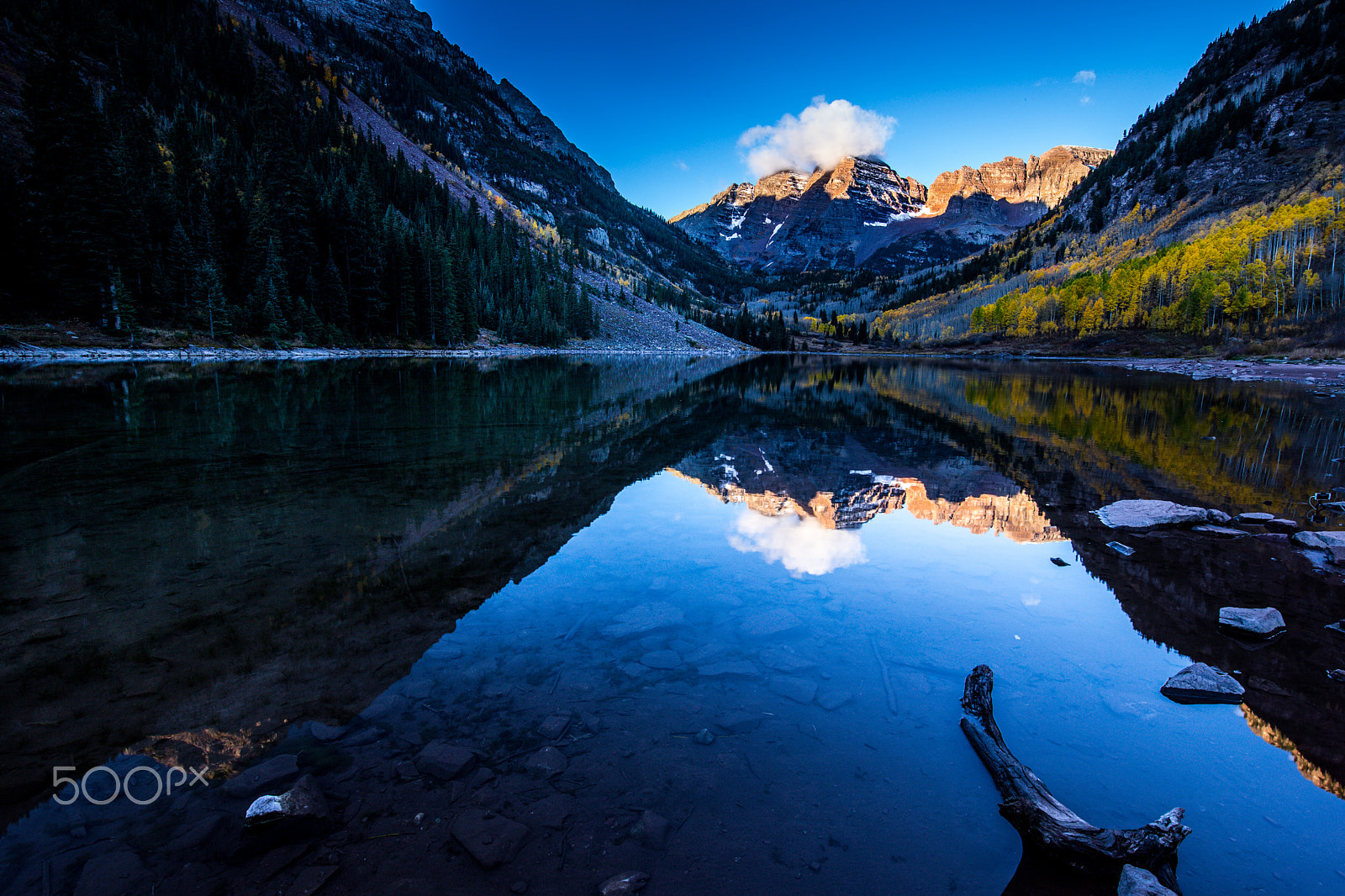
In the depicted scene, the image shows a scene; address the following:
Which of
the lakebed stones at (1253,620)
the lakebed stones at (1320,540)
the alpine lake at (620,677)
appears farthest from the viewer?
the lakebed stones at (1320,540)

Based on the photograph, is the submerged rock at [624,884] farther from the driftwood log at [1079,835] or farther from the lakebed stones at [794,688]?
the driftwood log at [1079,835]

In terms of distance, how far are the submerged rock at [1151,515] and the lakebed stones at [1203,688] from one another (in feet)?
19.5

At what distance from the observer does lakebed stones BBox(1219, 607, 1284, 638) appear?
6.42 metres

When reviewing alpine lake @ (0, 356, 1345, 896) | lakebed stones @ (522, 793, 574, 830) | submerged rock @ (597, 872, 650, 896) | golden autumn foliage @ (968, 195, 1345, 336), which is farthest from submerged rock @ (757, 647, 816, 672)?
golden autumn foliage @ (968, 195, 1345, 336)

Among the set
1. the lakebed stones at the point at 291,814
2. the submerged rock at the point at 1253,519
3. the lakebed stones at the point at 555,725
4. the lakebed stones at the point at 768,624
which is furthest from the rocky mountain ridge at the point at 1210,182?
the lakebed stones at the point at 291,814

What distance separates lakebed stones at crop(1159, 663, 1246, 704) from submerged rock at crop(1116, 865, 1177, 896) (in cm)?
302

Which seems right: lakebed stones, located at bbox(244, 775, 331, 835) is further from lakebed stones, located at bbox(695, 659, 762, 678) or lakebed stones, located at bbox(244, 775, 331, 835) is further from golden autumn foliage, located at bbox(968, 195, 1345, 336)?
golden autumn foliage, located at bbox(968, 195, 1345, 336)

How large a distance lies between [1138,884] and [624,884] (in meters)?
3.02

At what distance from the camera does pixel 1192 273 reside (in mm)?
82562

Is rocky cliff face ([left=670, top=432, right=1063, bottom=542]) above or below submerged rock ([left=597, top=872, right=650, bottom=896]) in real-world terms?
above

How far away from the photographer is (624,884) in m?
3.29

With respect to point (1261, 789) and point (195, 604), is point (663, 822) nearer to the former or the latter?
point (1261, 789)

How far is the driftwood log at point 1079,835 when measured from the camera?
3355 mm

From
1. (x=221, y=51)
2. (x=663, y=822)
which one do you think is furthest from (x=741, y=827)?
(x=221, y=51)
